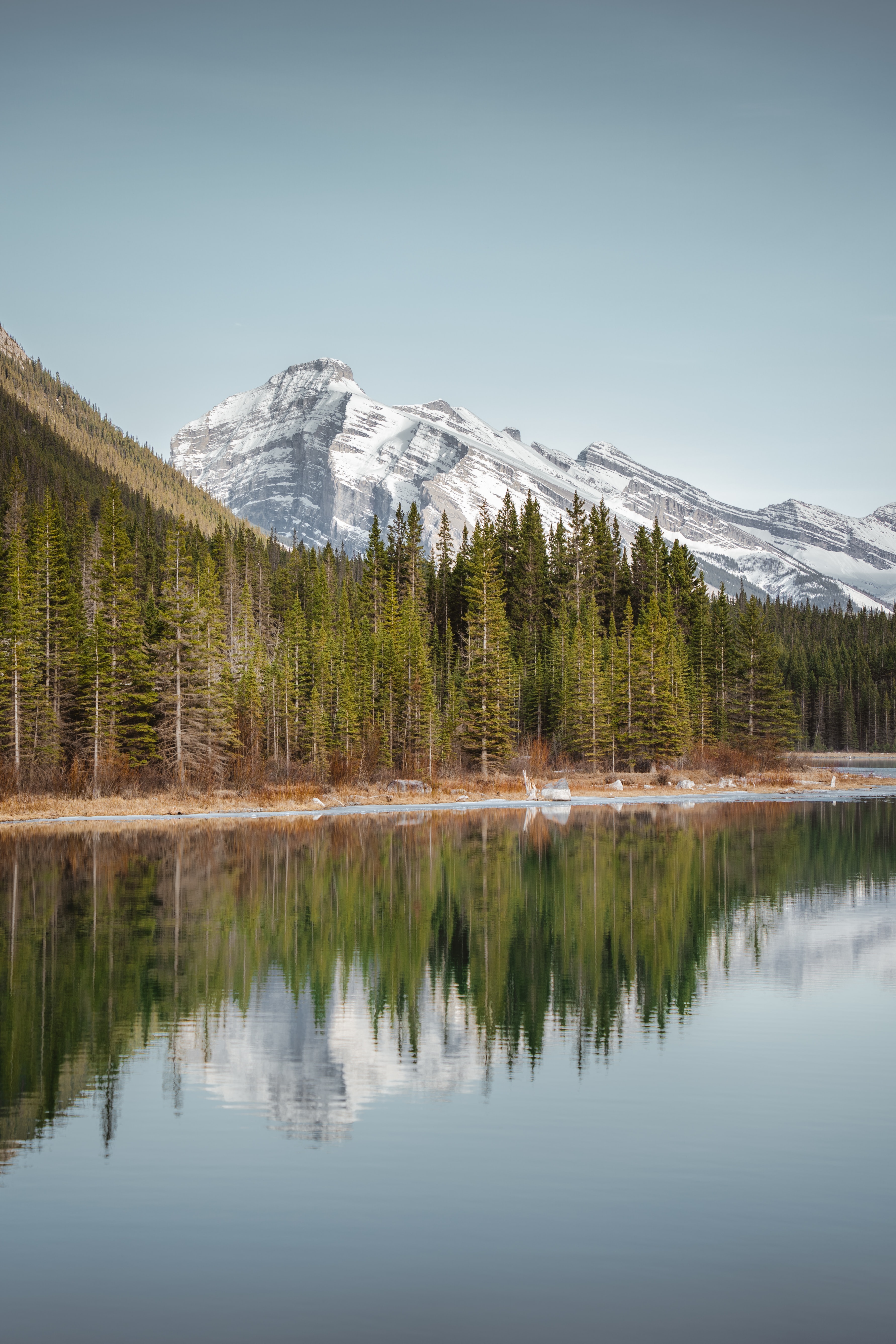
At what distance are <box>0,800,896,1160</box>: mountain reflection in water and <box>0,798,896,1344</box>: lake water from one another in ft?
0.28

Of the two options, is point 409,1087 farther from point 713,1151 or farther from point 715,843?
point 715,843

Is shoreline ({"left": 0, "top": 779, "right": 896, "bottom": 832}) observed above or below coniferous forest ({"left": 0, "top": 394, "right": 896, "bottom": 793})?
below

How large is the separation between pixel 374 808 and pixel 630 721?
3605 centimetres

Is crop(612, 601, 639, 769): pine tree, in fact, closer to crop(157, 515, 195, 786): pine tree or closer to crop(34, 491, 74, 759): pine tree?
crop(157, 515, 195, 786): pine tree

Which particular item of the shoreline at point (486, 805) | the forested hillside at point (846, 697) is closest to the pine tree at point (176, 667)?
the shoreline at point (486, 805)

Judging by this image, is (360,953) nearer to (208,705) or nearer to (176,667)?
(176,667)

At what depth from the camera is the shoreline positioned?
1903 inches

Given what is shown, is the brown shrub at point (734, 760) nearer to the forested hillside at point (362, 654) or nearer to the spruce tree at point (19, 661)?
the forested hillside at point (362, 654)

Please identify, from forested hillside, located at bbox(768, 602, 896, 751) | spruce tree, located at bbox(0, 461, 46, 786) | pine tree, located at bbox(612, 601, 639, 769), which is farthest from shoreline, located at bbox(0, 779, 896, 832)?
forested hillside, located at bbox(768, 602, 896, 751)

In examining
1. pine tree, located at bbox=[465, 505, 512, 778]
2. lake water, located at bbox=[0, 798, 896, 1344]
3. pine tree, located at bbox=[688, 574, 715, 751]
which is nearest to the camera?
lake water, located at bbox=[0, 798, 896, 1344]

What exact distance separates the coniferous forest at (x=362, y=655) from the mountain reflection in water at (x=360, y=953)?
23.0m

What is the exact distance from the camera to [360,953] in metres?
20.2

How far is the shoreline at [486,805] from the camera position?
4834 cm

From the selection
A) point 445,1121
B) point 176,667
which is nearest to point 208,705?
point 176,667
